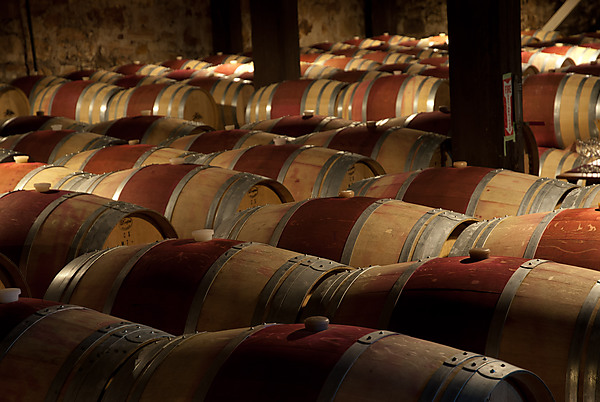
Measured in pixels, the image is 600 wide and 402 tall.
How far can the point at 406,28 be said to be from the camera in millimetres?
21641

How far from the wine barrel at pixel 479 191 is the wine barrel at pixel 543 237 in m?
0.59

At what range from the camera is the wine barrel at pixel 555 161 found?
627cm

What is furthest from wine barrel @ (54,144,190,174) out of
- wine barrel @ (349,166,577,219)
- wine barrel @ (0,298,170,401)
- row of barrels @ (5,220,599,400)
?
wine barrel @ (0,298,170,401)

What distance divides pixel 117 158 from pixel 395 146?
190 cm

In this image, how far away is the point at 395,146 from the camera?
17.4 feet

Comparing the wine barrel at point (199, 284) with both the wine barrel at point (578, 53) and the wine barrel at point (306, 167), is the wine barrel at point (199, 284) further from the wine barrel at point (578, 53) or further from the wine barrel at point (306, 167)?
the wine barrel at point (578, 53)

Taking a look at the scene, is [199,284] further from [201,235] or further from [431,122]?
[431,122]

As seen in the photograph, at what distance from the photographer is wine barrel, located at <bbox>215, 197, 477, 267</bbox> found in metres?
3.25

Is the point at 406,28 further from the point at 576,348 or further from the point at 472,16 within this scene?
the point at 576,348

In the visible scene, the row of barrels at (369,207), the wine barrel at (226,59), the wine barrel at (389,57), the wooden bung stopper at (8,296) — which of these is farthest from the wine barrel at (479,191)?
the wine barrel at (226,59)

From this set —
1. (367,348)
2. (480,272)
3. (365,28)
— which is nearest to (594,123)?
(480,272)

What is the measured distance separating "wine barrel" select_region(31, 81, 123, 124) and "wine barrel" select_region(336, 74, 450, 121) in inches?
115

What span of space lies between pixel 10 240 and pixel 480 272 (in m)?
2.15

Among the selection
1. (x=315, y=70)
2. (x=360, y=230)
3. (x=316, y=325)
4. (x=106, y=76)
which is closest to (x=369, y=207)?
(x=360, y=230)
